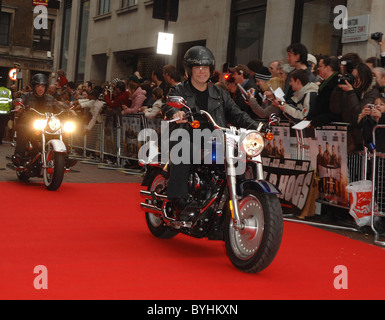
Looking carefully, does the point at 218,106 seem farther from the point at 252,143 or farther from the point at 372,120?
the point at 372,120

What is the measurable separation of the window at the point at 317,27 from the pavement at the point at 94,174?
4782 millimetres

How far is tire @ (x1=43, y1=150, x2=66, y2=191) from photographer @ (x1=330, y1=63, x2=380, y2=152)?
166 inches

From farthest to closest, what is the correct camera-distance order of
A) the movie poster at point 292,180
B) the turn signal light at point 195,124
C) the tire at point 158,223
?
the movie poster at point 292,180 < the tire at point 158,223 < the turn signal light at point 195,124

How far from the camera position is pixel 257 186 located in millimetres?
5055

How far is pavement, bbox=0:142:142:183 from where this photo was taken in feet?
38.2

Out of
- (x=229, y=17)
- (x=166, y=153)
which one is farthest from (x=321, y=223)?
(x=229, y=17)

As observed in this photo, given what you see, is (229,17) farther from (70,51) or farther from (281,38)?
(70,51)

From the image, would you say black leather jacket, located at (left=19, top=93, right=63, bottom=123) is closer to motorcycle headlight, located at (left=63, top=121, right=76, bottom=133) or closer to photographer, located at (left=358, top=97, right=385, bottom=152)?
motorcycle headlight, located at (left=63, top=121, right=76, bottom=133)

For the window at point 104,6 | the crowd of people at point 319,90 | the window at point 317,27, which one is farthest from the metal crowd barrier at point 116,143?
the window at point 104,6

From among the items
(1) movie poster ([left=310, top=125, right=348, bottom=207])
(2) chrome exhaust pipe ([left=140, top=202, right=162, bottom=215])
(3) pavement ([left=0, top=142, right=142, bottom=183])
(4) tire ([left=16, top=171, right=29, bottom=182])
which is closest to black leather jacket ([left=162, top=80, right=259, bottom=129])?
(2) chrome exhaust pipe ([left=140, top=202, right=162, bottom=215])

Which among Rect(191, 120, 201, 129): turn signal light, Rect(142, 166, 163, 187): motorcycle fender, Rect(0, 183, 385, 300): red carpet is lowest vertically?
Rect(0, 183, 385, 300): red carpet

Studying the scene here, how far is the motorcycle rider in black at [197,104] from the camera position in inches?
222

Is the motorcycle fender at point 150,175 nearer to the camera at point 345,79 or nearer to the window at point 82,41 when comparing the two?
the camera at point 345,79

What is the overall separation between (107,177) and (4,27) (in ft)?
145
